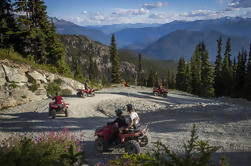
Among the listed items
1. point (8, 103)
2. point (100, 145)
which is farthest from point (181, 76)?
point (100, 145)

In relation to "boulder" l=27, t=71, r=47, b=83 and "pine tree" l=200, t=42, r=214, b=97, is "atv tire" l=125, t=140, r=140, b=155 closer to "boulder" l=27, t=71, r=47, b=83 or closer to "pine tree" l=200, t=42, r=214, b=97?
"boulder" l=27, t=71, r=47, b=83

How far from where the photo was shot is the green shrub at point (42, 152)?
3.63 metres

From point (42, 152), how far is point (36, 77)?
17.5 m

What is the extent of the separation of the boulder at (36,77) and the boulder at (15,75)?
623mm

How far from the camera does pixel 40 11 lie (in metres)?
32.2

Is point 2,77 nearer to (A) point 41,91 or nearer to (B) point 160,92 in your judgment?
(A) point 41,91

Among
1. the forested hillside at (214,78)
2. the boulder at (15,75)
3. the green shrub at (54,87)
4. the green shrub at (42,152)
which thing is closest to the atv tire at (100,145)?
the green shrub at (42,152)

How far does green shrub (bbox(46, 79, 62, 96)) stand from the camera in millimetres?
21366

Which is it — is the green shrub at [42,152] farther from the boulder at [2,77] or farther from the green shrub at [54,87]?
the green shrub at [54,87]

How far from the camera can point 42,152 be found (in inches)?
206

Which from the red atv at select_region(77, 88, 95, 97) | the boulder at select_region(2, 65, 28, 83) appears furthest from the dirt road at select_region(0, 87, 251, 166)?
the red atv at select_region(77, 88, 95, 97)

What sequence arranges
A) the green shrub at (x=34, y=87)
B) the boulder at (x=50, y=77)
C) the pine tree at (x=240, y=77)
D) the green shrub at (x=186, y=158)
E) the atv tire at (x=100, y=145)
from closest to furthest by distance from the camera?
the green shrub at (x=186, y=158)
the atv tire at (x=100, y=145)
the green shrub at (x=34, y=87)
the boulder at (x=50, y=77)
the pine tree at (x=240, y=77)

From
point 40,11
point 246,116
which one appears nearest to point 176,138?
point 246,116

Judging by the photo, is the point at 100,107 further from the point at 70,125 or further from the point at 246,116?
the point at 246,116
